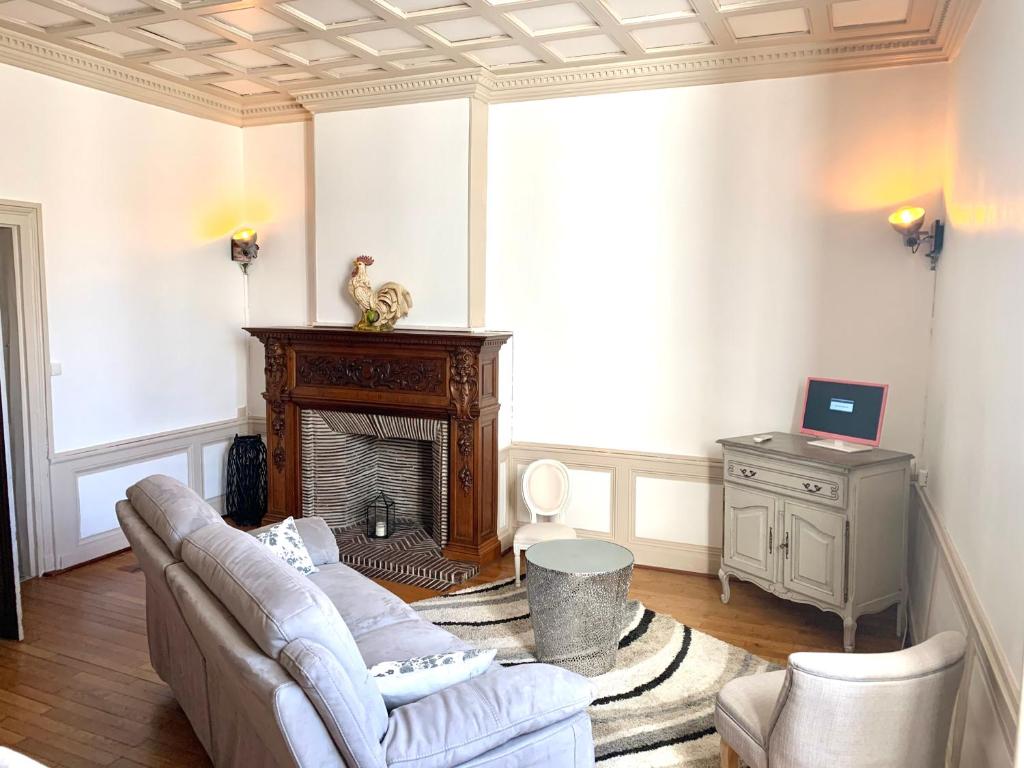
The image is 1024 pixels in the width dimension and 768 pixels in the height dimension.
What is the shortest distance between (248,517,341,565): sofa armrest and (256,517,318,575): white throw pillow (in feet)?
0.58

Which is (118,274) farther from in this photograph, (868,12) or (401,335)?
(868,12)

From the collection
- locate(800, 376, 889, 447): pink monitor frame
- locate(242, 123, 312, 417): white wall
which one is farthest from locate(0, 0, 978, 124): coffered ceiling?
locate(800, 376, 889, 447): pink monitor frame

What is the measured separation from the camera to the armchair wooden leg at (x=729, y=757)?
2.54 meters

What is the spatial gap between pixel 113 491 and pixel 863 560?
452 cm

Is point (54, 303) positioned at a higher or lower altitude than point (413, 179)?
lower

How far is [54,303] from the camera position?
→ 15.4ft

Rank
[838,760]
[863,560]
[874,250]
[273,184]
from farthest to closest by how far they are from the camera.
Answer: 1. [273,184]
2. [874,250]
3. [863,560]
4. [838,760]

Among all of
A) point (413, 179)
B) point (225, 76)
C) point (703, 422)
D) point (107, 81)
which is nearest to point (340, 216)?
point (413, 179)

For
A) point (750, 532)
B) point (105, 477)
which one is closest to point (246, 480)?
point (105, 477)

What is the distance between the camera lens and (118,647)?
12.6 ft

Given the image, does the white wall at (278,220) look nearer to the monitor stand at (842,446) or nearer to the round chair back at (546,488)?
the round chair back at (546,488)

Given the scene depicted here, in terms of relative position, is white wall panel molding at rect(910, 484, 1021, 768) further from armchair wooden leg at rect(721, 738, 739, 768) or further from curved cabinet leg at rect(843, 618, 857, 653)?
armchair wooden leg at rect(721, 738, 739, 768)

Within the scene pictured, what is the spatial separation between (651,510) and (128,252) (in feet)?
12.4

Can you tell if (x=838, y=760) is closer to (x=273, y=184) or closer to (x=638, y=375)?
(x=638, y=375)
